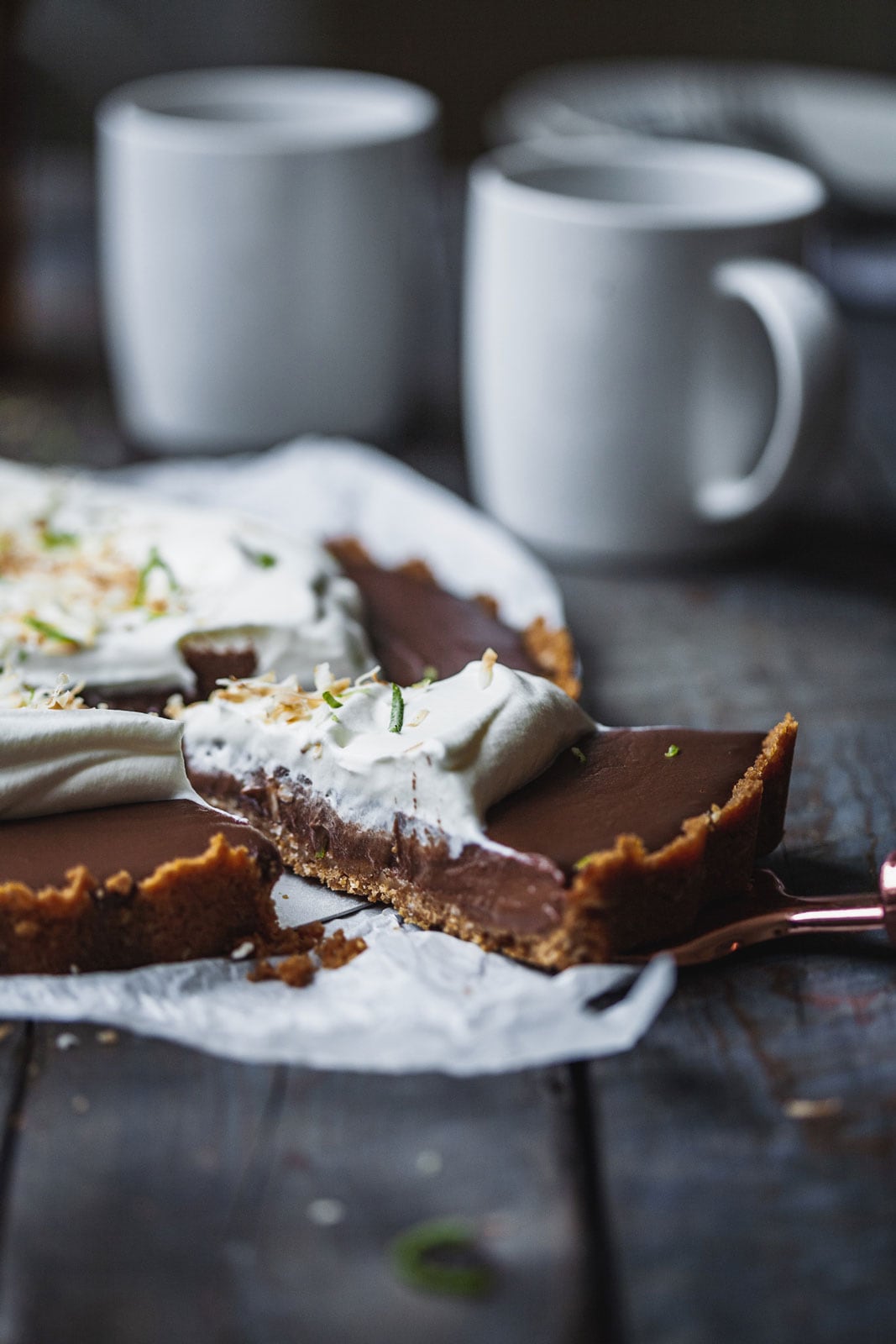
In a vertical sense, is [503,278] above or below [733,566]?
above

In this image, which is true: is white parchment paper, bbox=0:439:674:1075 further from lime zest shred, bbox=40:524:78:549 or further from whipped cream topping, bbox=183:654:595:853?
lime zest shred, bbox=40:524:78:549

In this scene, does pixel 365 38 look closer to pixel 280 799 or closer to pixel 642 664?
pixel 642 664

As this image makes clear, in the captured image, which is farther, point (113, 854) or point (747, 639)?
point (747, 639)

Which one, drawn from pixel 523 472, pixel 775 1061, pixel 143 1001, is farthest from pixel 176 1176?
pixel 523 472

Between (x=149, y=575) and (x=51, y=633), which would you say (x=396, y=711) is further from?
(x=149, y=575)

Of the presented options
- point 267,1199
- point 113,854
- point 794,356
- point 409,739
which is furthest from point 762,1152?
point 794,356

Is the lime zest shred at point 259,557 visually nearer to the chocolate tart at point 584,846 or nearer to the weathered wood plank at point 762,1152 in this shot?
the chocolate tart at point 584,846
